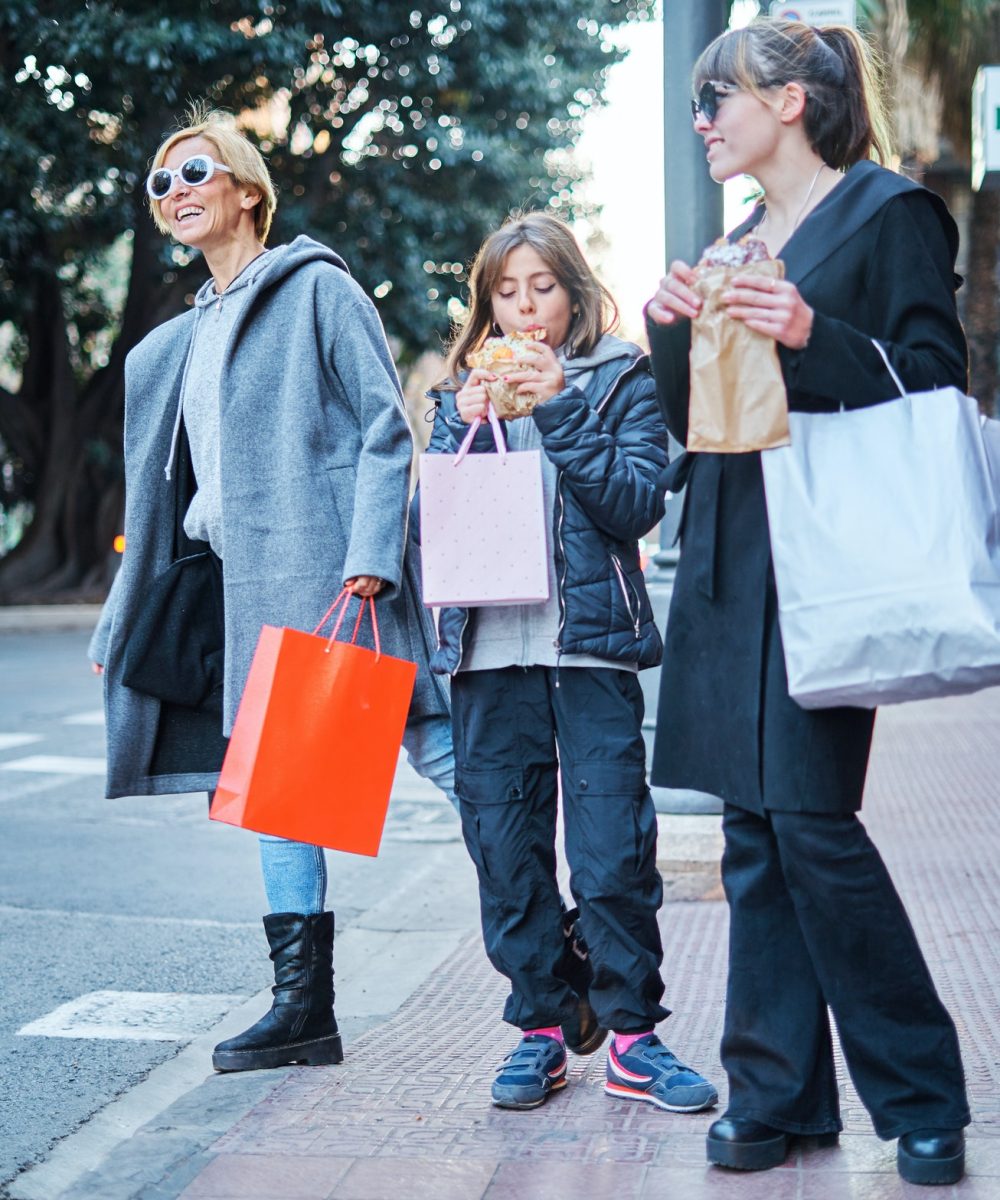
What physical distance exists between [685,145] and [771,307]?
146 inches

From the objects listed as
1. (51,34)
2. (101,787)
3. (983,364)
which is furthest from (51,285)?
(101,787)

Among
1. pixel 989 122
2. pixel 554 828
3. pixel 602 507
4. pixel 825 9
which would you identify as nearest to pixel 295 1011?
pixel 554 828

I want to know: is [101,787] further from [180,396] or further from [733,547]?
[733,547]

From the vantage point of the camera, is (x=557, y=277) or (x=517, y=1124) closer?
(x=517, y=1124)

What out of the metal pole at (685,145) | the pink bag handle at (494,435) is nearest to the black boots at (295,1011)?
the pink bag handle at (494,435)

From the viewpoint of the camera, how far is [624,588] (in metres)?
3.28

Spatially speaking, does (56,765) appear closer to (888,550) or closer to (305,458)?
(305,458)

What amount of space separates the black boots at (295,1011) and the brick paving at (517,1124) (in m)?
0.07

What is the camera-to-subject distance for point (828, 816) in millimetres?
2688

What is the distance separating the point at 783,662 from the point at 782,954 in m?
0.54

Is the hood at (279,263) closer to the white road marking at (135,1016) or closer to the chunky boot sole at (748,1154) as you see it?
the white road marking at (135,1016)

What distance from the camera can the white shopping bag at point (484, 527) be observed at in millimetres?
3205

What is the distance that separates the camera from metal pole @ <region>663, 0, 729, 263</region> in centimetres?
582

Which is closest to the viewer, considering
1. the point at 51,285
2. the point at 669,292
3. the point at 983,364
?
the point at 669,292
